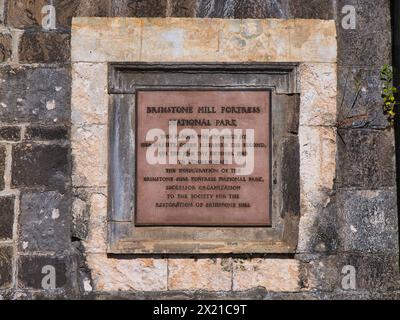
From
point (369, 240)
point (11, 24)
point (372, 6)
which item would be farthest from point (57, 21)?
point (369, 240)

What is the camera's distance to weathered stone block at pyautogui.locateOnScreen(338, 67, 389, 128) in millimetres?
5344

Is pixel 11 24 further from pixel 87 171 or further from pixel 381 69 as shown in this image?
pixel 381 69

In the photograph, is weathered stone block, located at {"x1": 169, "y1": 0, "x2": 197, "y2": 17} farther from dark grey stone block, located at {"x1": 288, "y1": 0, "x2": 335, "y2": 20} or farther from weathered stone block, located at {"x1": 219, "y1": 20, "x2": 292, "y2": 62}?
dark grey stone block, located at {"x1": 288, "y1": 0, "x2": 335, "y2": 20}

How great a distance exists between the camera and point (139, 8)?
17.6 feet

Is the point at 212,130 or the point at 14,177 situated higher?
the point at 212,130

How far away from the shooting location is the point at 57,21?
5.39 metres

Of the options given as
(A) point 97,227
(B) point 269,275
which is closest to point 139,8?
(A) point 97,227

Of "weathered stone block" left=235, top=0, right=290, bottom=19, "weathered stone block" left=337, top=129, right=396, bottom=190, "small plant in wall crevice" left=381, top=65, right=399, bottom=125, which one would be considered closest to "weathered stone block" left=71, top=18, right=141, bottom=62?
"weathered stone block" left=235, top=0, right=290, bottom=19

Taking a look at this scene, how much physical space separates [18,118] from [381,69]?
2667 mm

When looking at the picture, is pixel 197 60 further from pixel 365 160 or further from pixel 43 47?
pixel 365 160

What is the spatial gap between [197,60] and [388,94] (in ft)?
4.62

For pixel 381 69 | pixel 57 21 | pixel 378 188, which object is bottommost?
pixel 378 188

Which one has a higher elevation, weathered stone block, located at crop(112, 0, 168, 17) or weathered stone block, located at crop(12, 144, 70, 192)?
weathered stone block, located at crop(112, 0, 168, 17)

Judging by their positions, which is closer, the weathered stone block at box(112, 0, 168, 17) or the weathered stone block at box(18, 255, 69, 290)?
the weathered stone block at box(18, 255, 69, 290)
